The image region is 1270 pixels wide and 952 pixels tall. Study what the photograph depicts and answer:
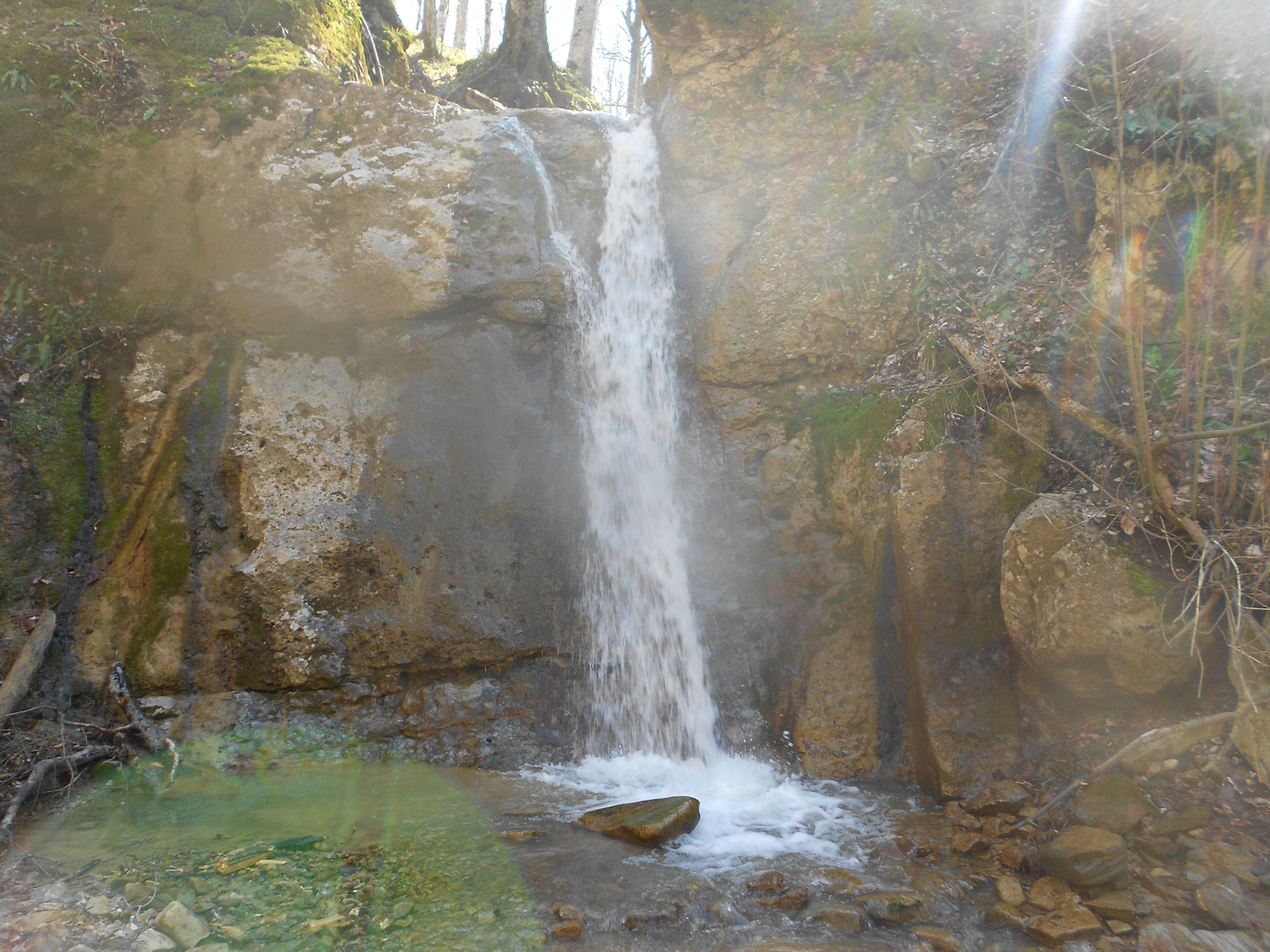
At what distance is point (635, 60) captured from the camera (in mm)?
16781

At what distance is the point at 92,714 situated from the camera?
4895 millimetres

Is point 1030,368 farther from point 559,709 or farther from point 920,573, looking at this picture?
point 559,709

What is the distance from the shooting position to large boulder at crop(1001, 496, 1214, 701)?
375cm

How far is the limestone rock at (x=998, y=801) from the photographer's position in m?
4.04

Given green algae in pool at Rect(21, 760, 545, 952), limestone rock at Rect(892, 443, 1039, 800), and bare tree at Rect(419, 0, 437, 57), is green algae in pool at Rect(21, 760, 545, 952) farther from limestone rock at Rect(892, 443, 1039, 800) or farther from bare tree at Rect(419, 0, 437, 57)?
bare tree at Rect(419, 0, 437, 57)

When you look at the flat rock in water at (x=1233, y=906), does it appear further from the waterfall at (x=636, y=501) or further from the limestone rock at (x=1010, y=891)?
the waterfall at (x=636, y=501)

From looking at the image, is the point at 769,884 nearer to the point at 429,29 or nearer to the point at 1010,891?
the point at 1010,891

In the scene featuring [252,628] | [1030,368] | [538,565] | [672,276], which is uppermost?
[672,276]

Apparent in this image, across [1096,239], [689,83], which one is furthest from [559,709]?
[689,83]

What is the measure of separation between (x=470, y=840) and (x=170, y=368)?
14.7 feet

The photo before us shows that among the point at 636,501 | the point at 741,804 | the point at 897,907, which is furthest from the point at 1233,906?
the point at 636,501

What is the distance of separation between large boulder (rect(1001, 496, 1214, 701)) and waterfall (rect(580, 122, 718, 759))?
2569 mm

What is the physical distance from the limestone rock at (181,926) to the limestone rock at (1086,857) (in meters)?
4.00

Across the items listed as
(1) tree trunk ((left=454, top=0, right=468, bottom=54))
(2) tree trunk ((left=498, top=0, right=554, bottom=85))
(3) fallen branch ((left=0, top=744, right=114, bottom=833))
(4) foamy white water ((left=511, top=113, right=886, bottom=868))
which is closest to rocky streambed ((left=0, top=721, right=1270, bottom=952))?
(3) fallen branch ((left=0, top=744, right=114, bottom=833))
